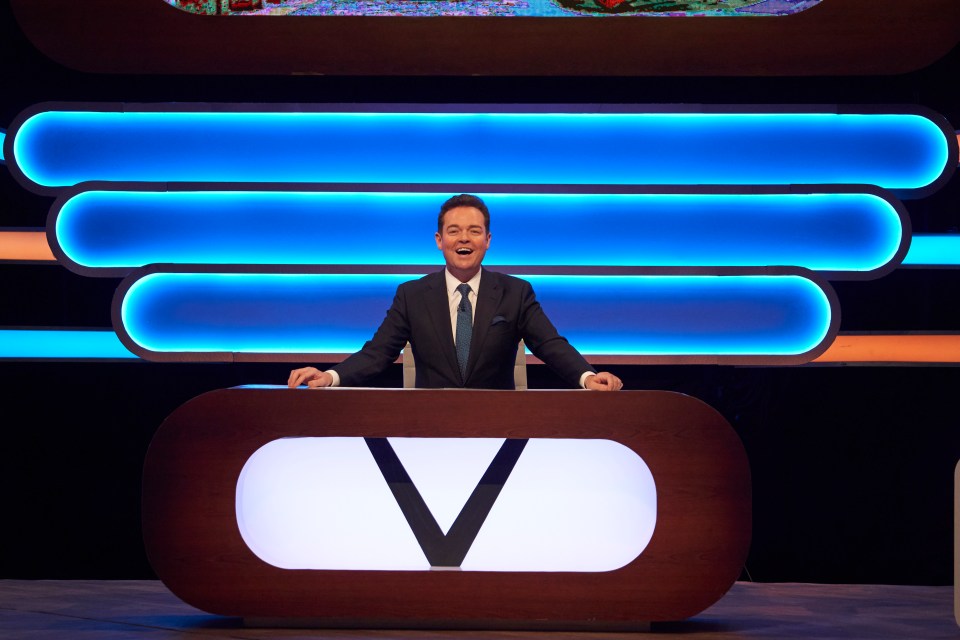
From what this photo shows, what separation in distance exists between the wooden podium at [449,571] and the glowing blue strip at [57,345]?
47.9 inches

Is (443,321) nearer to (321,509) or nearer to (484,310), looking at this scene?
(484,310)

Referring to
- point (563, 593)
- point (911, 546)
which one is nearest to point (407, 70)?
point (563, 593)

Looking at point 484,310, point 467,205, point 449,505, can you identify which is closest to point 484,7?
point 467,205

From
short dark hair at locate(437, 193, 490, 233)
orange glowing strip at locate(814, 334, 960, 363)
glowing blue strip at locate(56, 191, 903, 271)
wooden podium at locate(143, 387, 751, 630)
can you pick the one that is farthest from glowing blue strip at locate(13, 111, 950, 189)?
wooden podium at locate(143, 387, 751, 630)

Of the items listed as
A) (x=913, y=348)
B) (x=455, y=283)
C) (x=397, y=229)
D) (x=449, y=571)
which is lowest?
(x=449, y=571)

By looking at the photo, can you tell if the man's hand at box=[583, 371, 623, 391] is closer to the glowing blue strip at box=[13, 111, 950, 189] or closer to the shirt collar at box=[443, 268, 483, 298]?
the shirt collar at box=[443, 268, 483, 298]

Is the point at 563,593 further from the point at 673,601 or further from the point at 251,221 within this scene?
the point at 251,221

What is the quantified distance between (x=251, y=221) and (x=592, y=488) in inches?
70.7

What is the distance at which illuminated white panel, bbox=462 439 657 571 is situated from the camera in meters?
2.71

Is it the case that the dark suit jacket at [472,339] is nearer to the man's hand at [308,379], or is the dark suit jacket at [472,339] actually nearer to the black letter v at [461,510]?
the man's hand at [308,379]

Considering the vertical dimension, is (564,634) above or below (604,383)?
below

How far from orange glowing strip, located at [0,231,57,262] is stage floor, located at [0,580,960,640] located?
122cm

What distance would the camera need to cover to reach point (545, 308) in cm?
371

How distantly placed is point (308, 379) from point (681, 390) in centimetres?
156
